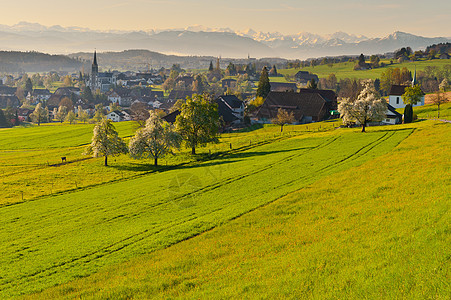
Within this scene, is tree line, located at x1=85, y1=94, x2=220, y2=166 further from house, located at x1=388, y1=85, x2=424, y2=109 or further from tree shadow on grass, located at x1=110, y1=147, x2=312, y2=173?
house, located at x1=388, y1=85, x2=424, y2=109

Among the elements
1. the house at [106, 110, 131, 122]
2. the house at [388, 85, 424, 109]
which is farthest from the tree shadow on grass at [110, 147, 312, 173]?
the house at [106, 110, 131, 122]

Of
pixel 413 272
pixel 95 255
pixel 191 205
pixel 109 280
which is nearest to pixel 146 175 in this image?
pixel 191 205

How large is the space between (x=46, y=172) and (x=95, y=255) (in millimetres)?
39094

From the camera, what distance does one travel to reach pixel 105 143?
62875 millimetres

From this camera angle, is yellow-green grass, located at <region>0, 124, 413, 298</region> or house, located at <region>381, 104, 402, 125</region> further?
house, located at <region>381, 104, 402, 125</region>

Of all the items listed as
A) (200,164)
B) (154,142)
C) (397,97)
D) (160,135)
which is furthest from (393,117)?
(154,142)

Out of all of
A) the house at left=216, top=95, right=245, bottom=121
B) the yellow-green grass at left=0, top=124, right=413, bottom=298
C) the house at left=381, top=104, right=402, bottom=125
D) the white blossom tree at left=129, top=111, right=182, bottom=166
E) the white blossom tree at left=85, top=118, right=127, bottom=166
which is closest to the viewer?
the yellow-green grass at left=0, top=124, right=413, bottom=298

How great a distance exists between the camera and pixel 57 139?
99188mm

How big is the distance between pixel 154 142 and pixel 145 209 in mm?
27848

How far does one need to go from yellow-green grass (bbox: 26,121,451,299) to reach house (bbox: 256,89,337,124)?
261ft

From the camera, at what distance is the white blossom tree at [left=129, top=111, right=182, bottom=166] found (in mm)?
59906

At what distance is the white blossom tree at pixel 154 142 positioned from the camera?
5991cm

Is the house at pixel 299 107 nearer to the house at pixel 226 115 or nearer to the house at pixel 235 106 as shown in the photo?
the house at pixel 226 115

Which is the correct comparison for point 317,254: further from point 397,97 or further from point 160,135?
point 397,97
